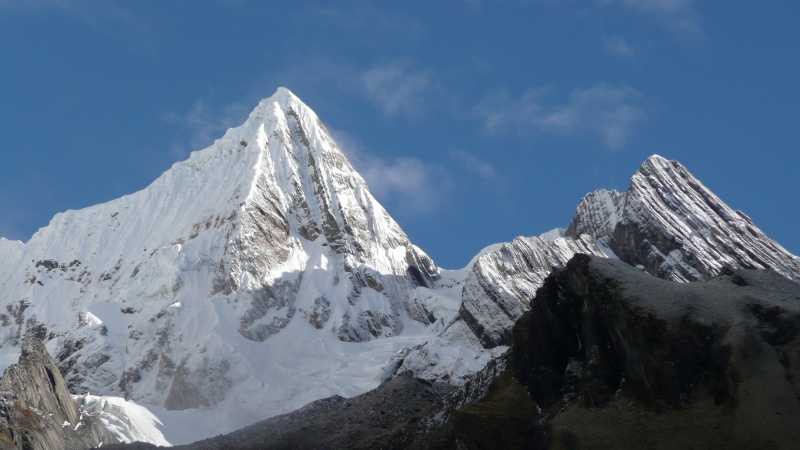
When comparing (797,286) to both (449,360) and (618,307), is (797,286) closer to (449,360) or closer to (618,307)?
(618,307)

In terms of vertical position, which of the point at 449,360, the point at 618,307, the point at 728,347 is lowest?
the point at 728,347

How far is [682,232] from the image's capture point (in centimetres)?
17800

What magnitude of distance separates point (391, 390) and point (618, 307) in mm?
56972

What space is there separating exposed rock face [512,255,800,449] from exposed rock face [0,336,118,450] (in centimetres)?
7920

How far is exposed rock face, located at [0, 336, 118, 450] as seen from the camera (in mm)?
167625

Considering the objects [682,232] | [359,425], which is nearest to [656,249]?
[682,232]

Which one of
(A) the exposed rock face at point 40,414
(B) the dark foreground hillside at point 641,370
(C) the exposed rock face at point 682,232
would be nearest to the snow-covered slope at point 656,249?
(C) the exposed rock face at point 682,232

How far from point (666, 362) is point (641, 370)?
239 cm

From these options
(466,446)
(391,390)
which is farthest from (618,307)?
(391,390)

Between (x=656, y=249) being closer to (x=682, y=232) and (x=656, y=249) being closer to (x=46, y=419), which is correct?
(x=682, y=232)

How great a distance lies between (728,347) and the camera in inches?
3780

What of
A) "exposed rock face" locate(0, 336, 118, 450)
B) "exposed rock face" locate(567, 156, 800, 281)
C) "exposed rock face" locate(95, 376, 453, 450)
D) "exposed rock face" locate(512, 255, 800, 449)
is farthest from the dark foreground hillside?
"exposed rock face" locate(0, 336, 118, 450)

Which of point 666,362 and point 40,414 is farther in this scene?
point 40,414

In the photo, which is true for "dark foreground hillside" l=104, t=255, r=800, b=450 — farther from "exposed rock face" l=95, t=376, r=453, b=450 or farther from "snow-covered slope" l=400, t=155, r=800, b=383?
"snow-covered slope" l=400, t=155, r=800, b=383
